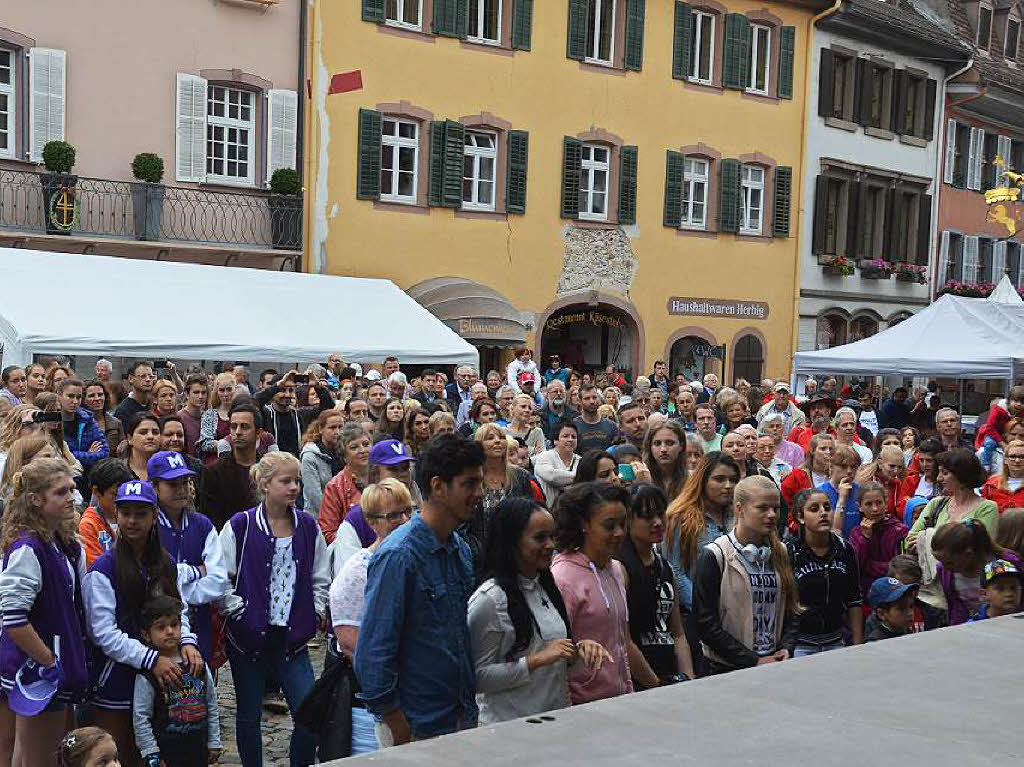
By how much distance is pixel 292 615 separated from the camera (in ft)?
20.5

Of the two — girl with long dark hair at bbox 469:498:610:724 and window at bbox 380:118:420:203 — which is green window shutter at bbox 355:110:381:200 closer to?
window at bbox 380:118:420:203

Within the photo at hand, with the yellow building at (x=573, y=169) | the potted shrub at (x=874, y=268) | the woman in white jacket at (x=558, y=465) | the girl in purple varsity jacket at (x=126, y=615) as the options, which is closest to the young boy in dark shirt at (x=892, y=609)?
the woman in white jacket at (x=558, y=465)

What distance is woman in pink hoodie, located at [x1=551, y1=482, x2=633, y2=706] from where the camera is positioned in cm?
511

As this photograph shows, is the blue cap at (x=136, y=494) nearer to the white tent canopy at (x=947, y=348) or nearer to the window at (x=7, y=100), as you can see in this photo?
the white tent canopy at (x=947, y=348)

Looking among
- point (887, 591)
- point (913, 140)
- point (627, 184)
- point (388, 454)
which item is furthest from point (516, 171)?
point (887, 591)

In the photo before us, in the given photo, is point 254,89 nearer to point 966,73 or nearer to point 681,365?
point 681,365

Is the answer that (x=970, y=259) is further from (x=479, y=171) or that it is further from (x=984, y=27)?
(x=479, y=171)

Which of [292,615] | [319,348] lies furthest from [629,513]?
[319,348]

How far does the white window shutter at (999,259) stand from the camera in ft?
116

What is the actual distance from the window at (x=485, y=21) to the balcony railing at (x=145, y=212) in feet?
15.7

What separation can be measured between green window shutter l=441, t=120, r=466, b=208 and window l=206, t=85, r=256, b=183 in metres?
3.52

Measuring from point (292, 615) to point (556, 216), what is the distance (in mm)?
19651

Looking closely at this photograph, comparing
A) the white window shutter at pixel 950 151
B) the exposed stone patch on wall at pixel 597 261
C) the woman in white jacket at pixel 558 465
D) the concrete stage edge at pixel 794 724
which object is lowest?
the woman in white jacket at pixel 558 465

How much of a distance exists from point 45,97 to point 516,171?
843 centimetres
